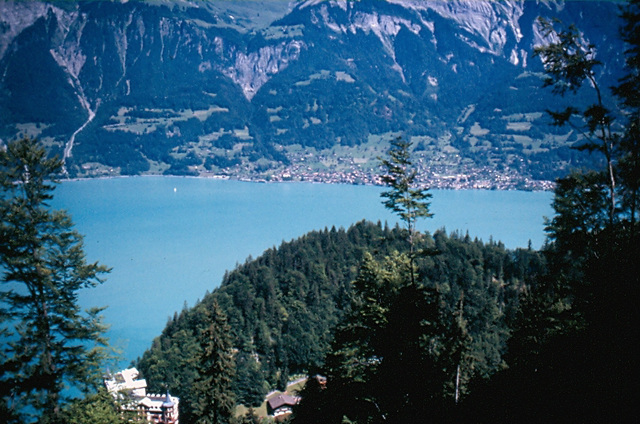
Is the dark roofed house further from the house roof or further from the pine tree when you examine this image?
the pine tree

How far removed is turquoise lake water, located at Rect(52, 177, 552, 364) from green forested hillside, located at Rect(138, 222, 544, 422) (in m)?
4.83

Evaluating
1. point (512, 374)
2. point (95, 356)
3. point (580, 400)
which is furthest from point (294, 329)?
point (580, 400)

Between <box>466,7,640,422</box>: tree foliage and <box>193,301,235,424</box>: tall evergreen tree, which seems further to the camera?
<box>193,301,235,424</box>: tall evergreen tree

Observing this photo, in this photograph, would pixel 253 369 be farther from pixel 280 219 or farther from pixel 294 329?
pixel 280 219

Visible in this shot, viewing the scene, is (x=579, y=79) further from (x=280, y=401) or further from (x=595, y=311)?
(x=280, y=401)

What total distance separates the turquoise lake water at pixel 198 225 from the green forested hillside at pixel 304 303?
190 inches

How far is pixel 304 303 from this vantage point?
45.3 meters

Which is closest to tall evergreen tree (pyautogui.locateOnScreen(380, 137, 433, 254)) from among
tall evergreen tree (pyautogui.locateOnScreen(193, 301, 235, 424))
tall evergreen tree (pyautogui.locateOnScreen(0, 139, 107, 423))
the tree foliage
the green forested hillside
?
the tree foliage

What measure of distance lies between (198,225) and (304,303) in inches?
2189

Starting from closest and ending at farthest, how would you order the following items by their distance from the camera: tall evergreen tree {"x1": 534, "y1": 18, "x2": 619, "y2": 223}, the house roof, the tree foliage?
the tree foliage < tall evergreen tree {"x1": 534, "y1": 18, "x2": 619, "y2": 223} < the house roof

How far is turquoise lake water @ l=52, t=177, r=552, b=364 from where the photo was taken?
5440 centimetres

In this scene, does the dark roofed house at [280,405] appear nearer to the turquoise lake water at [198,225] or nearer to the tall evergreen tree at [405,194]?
the turquoise lake water at [198,225]

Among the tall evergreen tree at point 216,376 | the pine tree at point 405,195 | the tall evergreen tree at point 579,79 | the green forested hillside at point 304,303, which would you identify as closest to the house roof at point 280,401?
the green forested hillside at point 304,303

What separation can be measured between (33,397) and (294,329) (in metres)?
34.3
